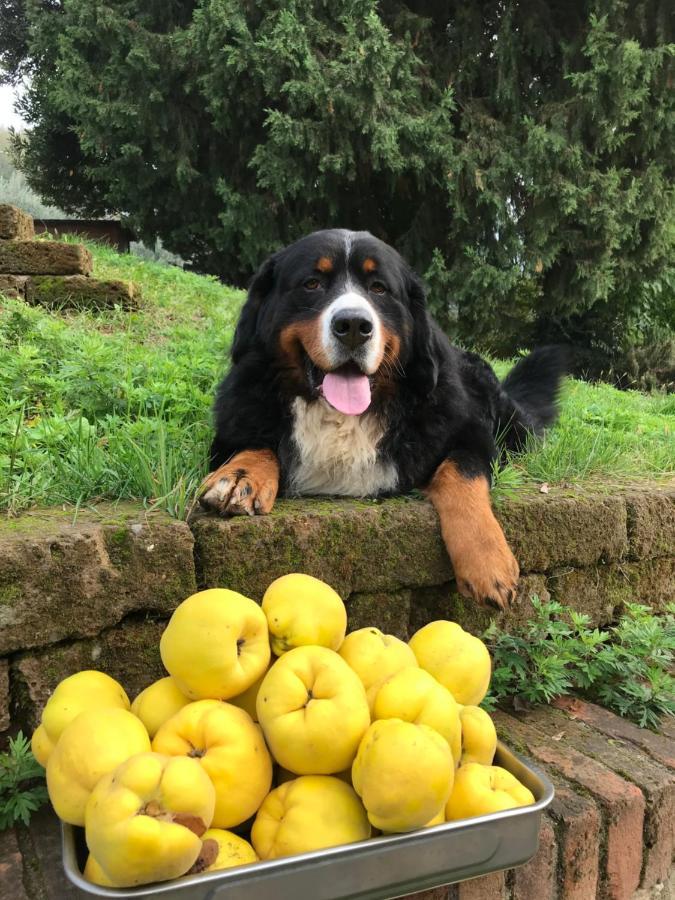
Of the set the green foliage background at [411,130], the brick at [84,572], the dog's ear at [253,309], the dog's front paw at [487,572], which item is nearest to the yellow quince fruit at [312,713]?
the brick at [84,572]

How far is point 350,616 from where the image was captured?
210 cm

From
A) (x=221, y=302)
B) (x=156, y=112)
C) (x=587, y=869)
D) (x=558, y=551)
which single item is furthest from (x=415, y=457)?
(x=156, y=112)

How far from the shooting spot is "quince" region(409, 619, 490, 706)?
153 centimetres

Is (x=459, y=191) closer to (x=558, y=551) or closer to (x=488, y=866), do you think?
(x=558, y=551)

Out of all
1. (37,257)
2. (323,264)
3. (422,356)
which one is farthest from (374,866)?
(37,257)

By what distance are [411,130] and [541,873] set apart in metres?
10.3

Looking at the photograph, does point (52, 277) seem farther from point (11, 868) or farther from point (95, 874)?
point (95, 874)

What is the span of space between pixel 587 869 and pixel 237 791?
0.93 m

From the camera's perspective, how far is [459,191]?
10609 mm

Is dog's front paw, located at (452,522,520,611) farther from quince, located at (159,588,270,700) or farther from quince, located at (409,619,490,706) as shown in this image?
quince, located at (159,588,270,700)

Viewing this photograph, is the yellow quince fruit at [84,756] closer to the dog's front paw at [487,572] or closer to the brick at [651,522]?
the dog's front paw at [487,572]

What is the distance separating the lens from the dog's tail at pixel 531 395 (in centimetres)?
330

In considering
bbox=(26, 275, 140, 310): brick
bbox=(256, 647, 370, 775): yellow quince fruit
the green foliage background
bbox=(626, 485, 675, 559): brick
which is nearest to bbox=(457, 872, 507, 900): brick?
bbox=(256, 647, 370, 775): yellow quince fruit

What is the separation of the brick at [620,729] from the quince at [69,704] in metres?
1.40
